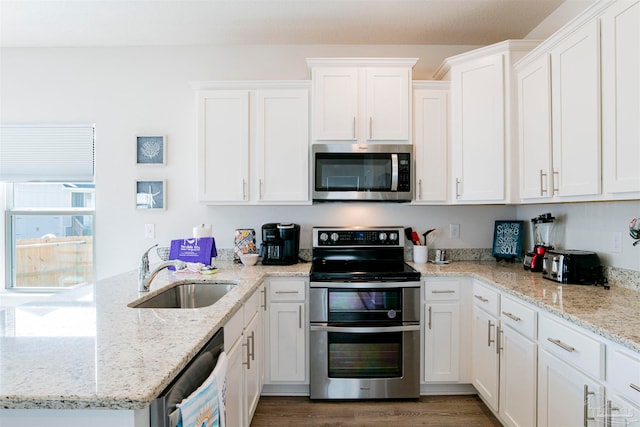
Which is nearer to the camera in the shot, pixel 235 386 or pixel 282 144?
pixel 235 386

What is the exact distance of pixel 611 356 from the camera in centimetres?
117

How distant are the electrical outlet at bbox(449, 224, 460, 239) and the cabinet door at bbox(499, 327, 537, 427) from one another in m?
1.05

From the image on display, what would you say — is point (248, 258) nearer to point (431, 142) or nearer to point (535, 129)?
point (431, 142)

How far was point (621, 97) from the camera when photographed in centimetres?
145

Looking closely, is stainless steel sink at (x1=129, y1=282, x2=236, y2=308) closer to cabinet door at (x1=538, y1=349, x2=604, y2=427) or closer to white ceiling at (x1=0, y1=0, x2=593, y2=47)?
cabinet door at (x1=538, y1=349, x2=604, y2=427)

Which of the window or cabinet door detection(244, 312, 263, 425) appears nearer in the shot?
cabinet door detection(244, 312, 263, 425)

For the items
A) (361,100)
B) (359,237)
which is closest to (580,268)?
(359,237)

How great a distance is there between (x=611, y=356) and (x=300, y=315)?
1633 mm

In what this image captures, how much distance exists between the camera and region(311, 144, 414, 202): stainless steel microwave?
249cm

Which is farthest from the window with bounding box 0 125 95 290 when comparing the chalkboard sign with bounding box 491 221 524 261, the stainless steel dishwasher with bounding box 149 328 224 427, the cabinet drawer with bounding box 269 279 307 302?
the chalkboard sign with bounding box 491 221 524 261

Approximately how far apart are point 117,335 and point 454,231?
8.27ft

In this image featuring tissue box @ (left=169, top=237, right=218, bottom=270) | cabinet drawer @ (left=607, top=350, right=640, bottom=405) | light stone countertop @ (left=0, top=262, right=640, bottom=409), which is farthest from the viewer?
tissue box @ (left=169, top=237, right=218, bottom=270)

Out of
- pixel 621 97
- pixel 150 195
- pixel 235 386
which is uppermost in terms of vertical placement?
pixel 621 97

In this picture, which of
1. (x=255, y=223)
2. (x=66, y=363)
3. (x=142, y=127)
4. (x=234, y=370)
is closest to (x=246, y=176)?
(x=255, y=223)
